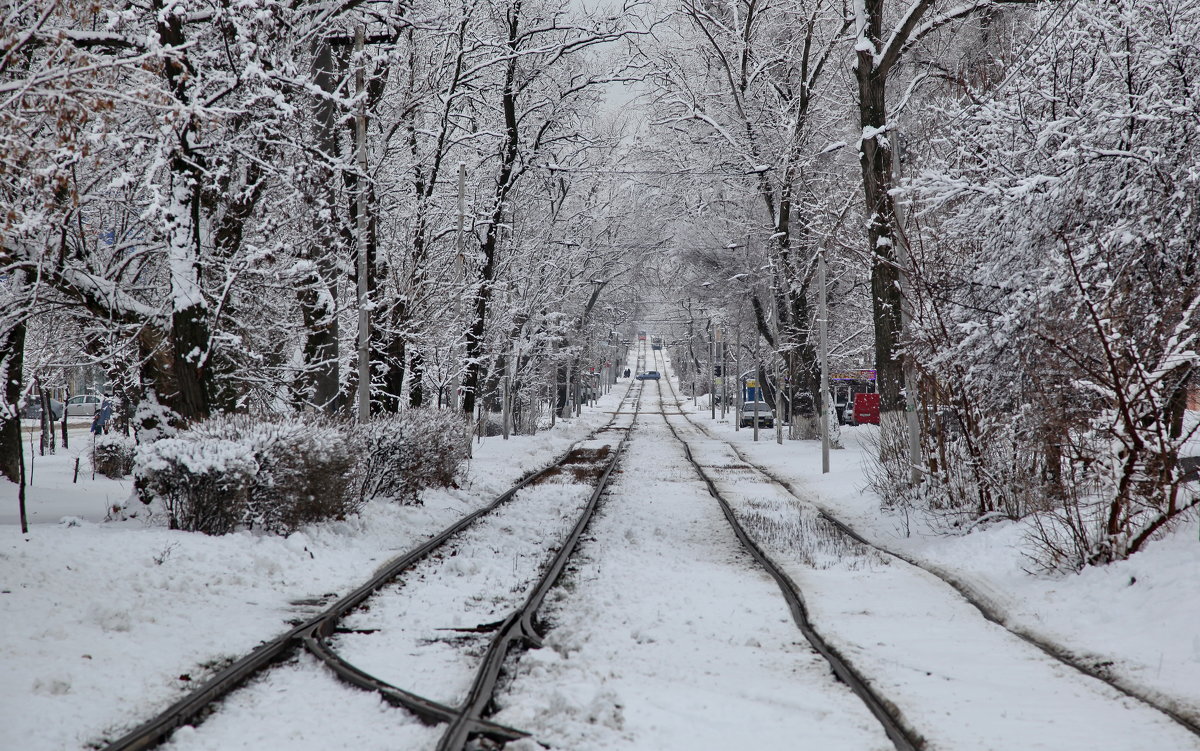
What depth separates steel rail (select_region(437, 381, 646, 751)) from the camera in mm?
4797

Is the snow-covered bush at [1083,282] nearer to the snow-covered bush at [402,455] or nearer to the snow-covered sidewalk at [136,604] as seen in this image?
the snow-covered sidewalk at [136,604]

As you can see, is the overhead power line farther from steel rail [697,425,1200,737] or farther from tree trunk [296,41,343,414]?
steel rail [697,425,1200,737]

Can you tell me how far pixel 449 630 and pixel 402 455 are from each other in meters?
7.70

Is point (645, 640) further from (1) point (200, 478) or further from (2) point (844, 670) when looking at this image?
(1) point (200, 478)

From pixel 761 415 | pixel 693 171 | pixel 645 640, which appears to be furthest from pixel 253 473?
pixel 761 415

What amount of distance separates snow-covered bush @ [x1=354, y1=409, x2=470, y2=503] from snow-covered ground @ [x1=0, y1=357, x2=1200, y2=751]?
82.6 inches

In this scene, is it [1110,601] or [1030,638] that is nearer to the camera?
[1030,638]

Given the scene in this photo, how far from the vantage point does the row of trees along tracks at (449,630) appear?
16.8ft

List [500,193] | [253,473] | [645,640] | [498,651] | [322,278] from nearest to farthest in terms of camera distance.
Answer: [498,651], [645,640], [253,473], [322,278], [500,193]

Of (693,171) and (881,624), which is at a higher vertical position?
(693,171)

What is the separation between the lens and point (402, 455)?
14672 millimetres

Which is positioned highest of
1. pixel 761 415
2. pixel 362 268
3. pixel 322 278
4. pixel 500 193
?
pixel 500 193

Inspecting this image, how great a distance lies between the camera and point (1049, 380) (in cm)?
924

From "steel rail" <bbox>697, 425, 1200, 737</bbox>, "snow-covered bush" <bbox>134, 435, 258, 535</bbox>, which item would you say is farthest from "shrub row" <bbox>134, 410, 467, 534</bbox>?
"steel rail" <bbox>697, 425, 1200, 737</bbox>
